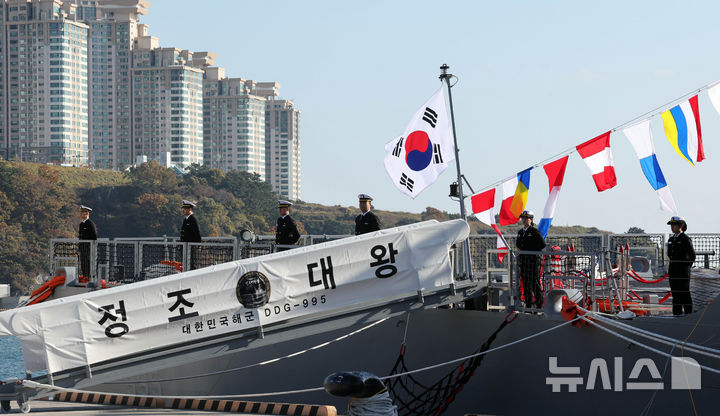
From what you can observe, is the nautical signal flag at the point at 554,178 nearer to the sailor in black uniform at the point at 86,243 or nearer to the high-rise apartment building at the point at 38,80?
the sailor in black uniform at the point at 86,243

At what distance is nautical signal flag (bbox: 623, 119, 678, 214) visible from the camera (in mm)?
13547

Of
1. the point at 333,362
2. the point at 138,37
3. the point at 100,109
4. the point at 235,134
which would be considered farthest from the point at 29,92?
the point at 333,362

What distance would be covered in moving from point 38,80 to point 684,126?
14418 centimetres

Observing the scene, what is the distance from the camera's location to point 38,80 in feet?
476

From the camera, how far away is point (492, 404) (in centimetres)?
1363

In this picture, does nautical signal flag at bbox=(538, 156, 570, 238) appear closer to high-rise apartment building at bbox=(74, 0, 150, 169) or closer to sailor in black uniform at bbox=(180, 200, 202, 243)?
sailor in black uniform at bbox=(180, 200, 202, 243)

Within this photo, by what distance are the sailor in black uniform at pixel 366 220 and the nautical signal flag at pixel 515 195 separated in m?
2.08

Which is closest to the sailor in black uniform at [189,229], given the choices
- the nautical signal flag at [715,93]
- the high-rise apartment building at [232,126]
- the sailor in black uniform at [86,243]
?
the sailor in black uniform at [86,243]

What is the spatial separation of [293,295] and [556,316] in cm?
376

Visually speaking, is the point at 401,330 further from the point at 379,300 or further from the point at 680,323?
the point at 680,323

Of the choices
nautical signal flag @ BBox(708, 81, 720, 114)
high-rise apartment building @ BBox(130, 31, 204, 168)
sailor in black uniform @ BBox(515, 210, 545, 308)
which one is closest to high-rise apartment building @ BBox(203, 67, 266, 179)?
high-rise apartment building @ BBox(130, 31, 204, 168)

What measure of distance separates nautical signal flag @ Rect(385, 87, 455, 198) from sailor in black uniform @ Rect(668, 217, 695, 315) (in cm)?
370

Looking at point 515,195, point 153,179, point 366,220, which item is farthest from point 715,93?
point 153,179

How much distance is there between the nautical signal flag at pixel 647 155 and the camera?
13547 millimetres
